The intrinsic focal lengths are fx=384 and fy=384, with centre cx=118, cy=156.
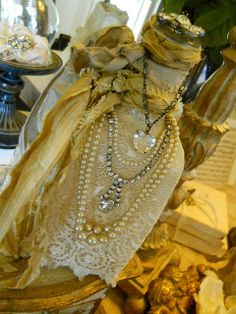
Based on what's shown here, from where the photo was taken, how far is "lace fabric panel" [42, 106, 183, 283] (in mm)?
422

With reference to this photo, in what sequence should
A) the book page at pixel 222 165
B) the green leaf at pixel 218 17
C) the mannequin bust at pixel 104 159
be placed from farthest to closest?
the book page at pixel 222 165 → the green leaf at pixel 218 17 → the mannequin bust at pixel 104 159

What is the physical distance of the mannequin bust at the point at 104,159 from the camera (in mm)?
357

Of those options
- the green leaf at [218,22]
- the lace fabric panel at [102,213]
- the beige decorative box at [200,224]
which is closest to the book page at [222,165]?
the beige decorative box at [200,224]

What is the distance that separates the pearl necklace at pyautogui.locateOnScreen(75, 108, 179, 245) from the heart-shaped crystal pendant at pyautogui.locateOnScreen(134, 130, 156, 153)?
0.05ft

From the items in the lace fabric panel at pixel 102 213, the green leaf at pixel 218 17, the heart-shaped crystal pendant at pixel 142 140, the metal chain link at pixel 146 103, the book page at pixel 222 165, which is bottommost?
the book page at pixel 222 165

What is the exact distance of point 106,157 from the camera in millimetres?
417

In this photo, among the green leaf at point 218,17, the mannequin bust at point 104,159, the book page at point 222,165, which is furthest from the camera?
the book page at point 222,165

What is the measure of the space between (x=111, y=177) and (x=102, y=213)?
46mm

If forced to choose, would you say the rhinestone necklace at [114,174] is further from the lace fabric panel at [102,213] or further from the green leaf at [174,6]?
the green leaf at [174,6]

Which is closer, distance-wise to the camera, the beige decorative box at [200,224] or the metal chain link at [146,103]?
the metal chain link at [146,103]

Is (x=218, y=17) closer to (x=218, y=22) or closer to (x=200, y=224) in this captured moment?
(x=218, y=22)

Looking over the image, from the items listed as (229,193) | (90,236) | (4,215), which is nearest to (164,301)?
(90,236)

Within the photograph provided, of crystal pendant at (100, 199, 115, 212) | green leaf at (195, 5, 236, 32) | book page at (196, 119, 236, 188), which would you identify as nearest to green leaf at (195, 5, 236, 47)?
green leaf at (195, 5, 236, 32)

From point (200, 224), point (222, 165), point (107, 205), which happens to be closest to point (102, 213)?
point (107, 205)
